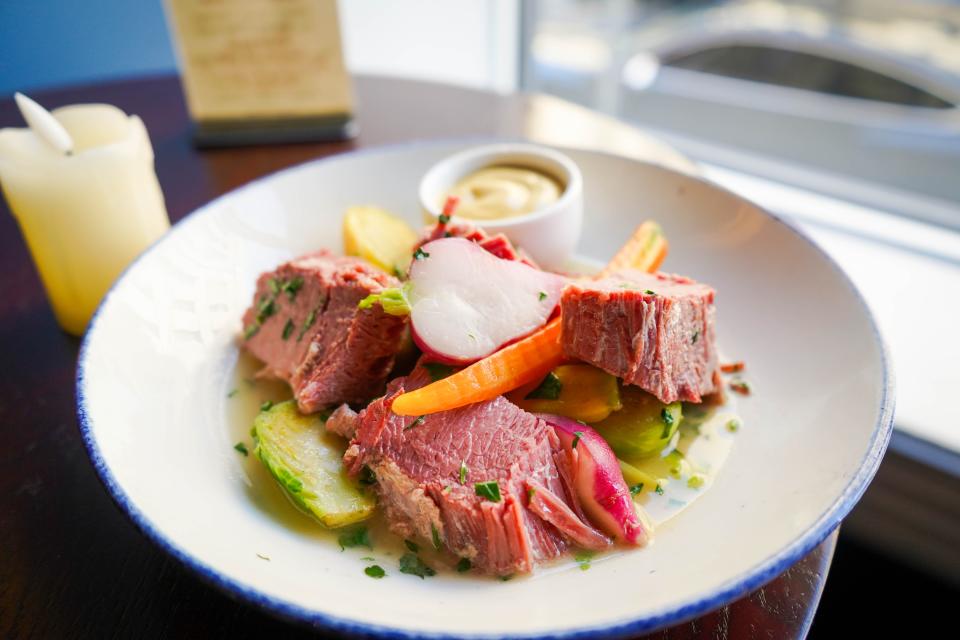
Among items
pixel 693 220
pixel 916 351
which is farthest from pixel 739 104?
pixel 693 220

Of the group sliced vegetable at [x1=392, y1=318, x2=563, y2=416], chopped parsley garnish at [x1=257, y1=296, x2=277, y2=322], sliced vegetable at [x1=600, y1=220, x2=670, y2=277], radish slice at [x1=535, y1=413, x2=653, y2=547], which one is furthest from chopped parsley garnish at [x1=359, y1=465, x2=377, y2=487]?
sliced vegetable at [x1=600, y1=220, x2=670, y2=277]

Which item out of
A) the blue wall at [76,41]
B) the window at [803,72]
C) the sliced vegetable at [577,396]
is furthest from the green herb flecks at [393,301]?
the window at [803,72]

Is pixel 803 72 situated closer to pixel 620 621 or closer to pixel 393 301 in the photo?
pixel 393 301

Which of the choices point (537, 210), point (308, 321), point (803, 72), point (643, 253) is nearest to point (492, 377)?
point (308, 321)

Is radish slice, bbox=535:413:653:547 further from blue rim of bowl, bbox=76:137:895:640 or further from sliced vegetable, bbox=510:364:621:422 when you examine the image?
blue rim of bowl, bbox=76:137:895:640

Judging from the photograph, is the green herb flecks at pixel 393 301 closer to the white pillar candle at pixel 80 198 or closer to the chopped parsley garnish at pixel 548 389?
the chopped parsley garnish at pixel 548 389

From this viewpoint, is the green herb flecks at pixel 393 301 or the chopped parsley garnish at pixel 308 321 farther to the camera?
the chopped parsley garnish at pixel 308 321
